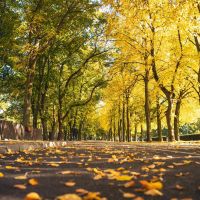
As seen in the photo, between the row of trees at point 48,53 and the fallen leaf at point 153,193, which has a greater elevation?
the row of trees at point 48,53

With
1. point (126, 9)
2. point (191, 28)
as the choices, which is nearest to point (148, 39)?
point (191, 28)

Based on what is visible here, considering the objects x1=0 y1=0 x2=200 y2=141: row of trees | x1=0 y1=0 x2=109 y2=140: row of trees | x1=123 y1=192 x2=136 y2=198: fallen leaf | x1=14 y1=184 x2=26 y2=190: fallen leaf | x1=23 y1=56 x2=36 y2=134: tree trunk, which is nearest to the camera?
x1=123 y1=192 x2=136 y2=198: fallen leaf

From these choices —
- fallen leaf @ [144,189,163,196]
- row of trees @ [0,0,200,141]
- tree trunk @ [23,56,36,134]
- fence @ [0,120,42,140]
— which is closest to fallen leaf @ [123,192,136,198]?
fallen leaf @ [144,189,163,196]

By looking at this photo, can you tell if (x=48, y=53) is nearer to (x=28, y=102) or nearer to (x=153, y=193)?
(x=28, y=102)

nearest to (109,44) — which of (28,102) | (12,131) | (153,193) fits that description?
(28,102)

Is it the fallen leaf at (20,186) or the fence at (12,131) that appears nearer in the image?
the fallen leaf at (20,186)

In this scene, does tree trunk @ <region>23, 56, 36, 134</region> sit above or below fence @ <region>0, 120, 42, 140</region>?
above

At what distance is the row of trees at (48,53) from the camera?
22297 mm

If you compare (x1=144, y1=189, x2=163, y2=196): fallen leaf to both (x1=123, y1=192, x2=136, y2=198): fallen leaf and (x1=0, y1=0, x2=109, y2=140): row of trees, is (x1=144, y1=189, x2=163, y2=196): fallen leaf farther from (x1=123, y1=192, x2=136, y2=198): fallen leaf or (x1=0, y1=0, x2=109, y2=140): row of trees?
(x1=0, y1=0, x2=109, y2=140): row of trees

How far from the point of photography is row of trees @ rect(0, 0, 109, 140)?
73.2ft

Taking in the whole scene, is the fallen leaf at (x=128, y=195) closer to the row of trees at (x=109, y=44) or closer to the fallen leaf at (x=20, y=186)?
the fallen leaf at (x=20, y=186)

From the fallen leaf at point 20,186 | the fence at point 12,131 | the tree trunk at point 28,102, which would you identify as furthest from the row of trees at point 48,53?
the fallen leaf at point 20,186

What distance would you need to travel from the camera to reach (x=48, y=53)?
107 feet

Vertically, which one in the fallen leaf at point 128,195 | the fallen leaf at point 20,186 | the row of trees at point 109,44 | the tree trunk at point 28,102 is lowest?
the fallen leaf at point 128,195
